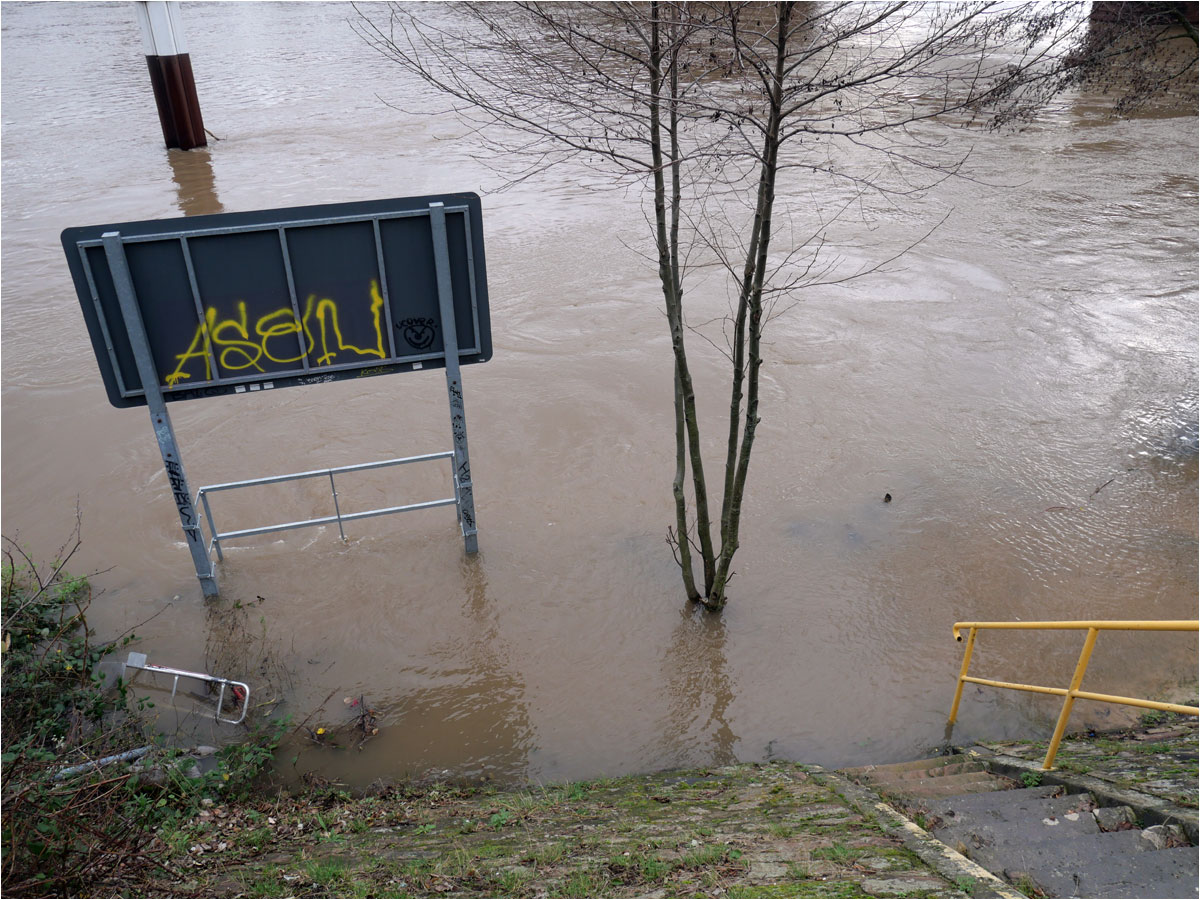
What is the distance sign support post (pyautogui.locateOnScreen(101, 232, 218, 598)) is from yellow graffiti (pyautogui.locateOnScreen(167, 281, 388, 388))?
205 mm

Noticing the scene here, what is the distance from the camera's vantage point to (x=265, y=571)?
27.8 ft

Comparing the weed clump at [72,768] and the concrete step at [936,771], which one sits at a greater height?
the weed clump at [72,768]

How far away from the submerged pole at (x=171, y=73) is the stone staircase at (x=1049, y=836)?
80.1 feet

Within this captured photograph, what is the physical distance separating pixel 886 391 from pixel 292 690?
8.53 metres

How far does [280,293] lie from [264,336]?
0.40m

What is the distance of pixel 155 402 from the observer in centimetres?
694

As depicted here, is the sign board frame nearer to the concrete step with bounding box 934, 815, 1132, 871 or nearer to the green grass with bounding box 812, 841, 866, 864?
the green grass with bounding box 812, 841, 866, 864

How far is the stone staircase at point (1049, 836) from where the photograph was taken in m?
3.74

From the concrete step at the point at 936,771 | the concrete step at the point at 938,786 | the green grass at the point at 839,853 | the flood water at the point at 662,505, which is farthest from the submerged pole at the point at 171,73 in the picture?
the green grass at the point at 839,853

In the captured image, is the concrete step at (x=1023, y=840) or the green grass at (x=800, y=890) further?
the concrete step at (x=1023, y=840)

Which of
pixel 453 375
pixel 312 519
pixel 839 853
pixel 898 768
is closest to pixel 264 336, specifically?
pixel 453 375

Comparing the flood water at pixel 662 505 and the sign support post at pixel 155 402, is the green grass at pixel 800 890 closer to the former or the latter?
the flood water at pixel 662 505

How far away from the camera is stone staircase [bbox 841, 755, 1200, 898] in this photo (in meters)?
3.74

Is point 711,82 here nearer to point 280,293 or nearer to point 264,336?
point 280,293
